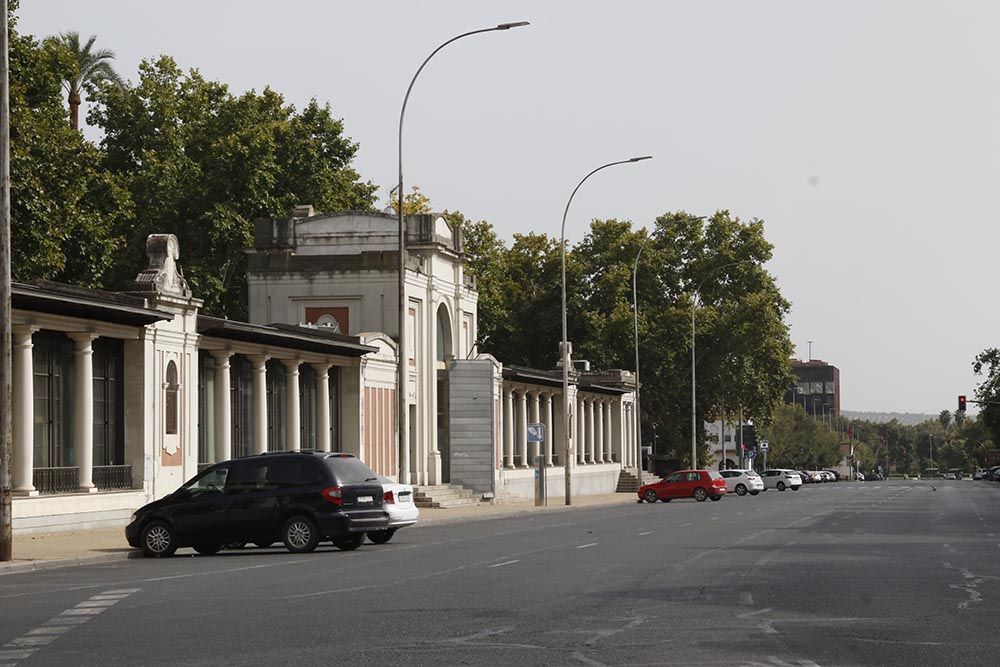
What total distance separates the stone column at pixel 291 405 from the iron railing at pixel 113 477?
10581mm

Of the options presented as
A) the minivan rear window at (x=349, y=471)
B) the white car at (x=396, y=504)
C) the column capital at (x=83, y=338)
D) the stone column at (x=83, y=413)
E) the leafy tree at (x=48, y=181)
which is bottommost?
the white car at (x=396, y=504)

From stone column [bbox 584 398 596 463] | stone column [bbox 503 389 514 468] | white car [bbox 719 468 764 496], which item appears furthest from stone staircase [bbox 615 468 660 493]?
stone column [bbox 503 389 514 468]

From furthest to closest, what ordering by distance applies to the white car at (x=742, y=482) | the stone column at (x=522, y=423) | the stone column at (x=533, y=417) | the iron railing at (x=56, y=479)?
the white car at (x=742, y=482) → the stone column at (x=533, y=417) → the stone column at (x=522, y=423) → the iron railing at (x=56, y=479)

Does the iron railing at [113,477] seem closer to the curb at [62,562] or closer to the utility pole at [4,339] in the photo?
the curb at [62,562]

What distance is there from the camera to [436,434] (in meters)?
63.7

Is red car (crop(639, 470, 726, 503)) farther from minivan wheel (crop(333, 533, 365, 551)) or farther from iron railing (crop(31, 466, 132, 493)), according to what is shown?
minivan wheel (crop(333, 533, 365, 551))

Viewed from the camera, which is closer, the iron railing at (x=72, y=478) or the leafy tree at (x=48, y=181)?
the iron railing at (x=72, y=478)

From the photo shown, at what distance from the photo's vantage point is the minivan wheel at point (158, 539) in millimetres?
27484

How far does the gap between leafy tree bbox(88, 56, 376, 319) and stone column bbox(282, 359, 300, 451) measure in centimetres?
1902

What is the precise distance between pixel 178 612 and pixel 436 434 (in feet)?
155

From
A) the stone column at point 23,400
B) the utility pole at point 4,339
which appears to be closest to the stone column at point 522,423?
the stone column at point 23,400

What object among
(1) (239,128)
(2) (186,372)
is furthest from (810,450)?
(2) (186,372)

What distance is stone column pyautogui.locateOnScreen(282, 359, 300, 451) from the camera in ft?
164

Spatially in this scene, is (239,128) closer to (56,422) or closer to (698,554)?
(56,422)
